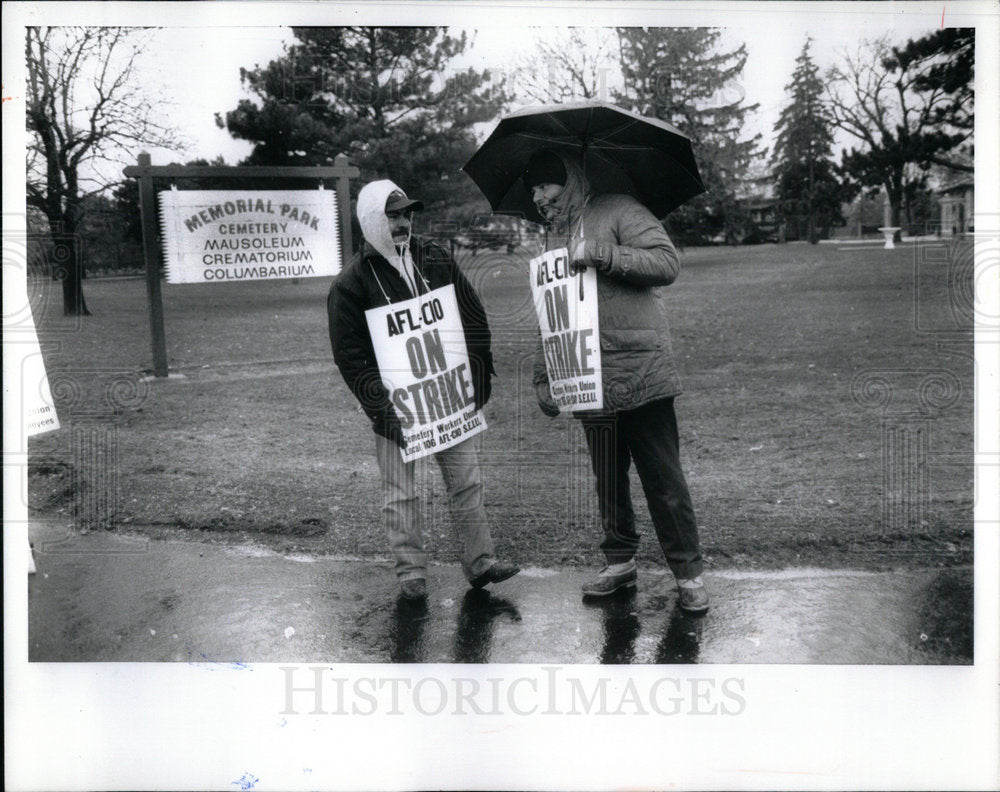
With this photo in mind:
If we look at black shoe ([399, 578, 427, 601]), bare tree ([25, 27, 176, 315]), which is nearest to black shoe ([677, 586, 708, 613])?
black shoe ([399, 578, 427, 601])

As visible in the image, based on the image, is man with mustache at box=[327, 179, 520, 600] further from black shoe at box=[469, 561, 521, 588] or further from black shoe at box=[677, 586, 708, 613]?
black shoe at box=[677, 586, 708, 613]

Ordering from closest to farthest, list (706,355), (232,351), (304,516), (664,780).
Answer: (664,780)
(304,516)
(232,351)
(706,355)

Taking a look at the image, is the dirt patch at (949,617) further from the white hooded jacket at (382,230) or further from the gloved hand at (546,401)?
the white hooded jacket at (382,230)

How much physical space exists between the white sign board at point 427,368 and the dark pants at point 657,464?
0.59 metres

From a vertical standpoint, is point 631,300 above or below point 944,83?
below

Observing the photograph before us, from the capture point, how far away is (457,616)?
4.08 meters

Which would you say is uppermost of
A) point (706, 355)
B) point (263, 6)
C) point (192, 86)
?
point (263, 6)

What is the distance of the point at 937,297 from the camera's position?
4.32 m

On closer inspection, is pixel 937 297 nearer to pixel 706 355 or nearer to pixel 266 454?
pixel 706 355

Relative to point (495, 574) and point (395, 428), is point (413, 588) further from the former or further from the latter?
point (395, 428)

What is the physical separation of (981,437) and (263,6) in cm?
370

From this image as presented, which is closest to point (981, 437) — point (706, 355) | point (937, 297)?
point (937, 297)

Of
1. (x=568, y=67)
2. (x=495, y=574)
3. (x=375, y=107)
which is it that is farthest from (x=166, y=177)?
(x=495, y=574)

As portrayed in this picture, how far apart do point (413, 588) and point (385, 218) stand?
1607 millimetres
